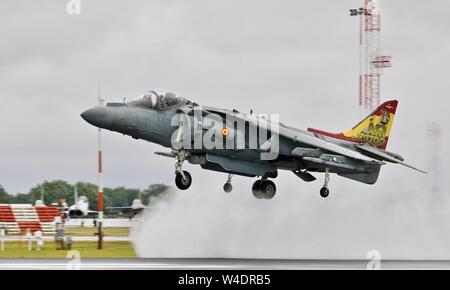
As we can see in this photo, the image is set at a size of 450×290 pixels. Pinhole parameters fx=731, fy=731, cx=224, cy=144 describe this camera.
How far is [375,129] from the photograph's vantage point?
32.2 metres

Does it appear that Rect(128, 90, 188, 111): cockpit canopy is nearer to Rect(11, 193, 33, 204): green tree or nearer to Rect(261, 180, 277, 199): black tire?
Rect(261, 180, 277, 199): black tire

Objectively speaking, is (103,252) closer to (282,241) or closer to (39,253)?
(39,253)

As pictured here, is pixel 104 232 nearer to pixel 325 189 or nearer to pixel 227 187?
pixel 227 187

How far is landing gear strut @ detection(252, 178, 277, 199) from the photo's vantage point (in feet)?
97.5

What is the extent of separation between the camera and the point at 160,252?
2770cm

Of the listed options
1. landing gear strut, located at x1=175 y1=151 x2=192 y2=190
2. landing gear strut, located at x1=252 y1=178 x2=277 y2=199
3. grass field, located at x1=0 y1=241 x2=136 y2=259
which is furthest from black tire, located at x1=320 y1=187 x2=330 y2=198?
grass field, located at x1=0 y1=241 x2=136 y2=259

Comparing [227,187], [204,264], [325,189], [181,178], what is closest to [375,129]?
[325,189]

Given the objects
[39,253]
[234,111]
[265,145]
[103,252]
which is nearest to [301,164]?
[265,145]

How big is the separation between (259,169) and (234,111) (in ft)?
8.61

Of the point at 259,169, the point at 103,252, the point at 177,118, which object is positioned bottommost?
the point at 103,252

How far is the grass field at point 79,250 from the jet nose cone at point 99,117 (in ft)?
18.5

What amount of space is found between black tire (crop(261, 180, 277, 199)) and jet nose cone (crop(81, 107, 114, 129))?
7391 millimetres

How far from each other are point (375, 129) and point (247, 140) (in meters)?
6.90

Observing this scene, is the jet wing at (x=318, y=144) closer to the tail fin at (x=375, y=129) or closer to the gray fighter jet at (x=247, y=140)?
the gray fighter jet at (x=247, y=140)
